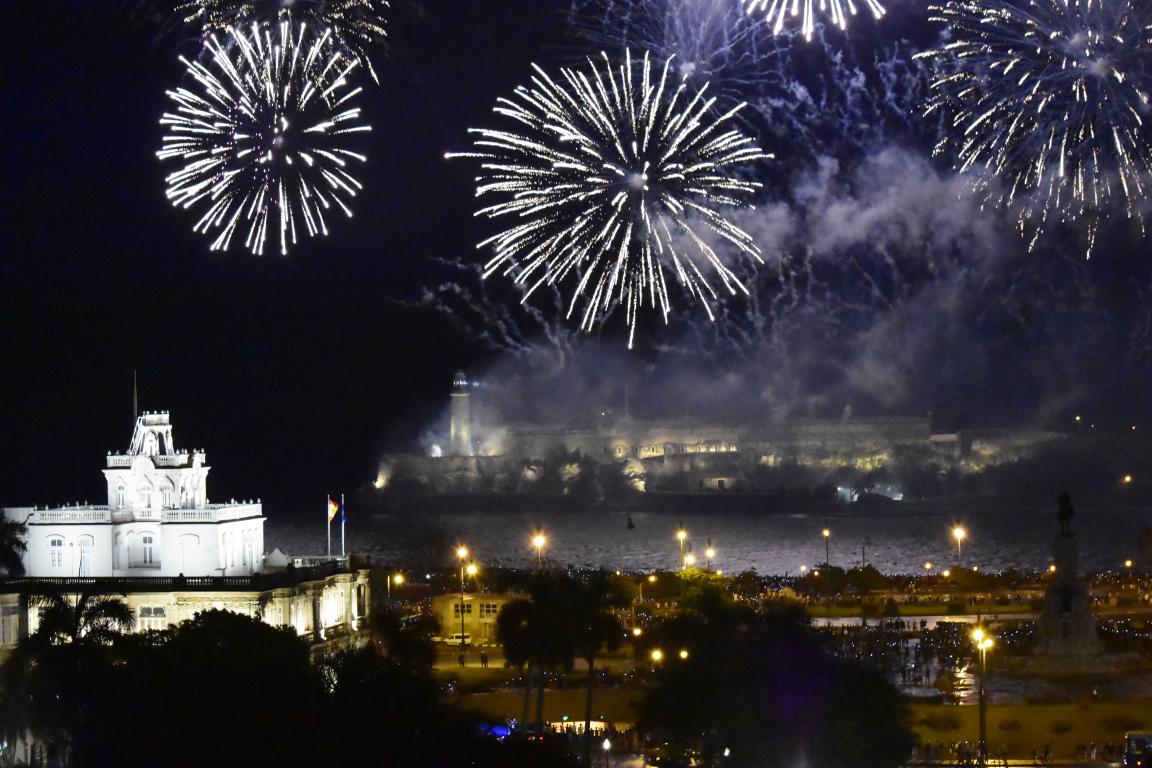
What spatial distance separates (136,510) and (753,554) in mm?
72845

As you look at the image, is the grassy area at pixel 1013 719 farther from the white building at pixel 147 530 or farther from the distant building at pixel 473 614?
the distant building at pixel 473 614

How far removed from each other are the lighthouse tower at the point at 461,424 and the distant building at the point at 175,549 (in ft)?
396

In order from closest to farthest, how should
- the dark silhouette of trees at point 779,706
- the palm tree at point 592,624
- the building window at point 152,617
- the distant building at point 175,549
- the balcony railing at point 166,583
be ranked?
the dark silhouette of trees at point 779,706 < the palm tree at point 592,624 < the building window at point 152,617 < the balcony railing at point 166,583 < the distant building at point 175,549

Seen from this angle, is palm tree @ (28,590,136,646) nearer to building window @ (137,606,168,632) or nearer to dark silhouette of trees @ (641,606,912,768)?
building window @ (137,606,168,632)

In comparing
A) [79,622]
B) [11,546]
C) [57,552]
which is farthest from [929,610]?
[79,622]

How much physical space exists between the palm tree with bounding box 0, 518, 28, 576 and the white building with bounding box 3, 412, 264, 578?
1.15 meters

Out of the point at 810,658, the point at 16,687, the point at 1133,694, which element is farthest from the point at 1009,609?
the point at 16,687

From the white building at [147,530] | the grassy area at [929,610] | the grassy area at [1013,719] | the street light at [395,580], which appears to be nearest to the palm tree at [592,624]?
the grassy area at [1013,719]

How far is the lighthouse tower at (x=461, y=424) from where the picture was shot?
172500 millimetres

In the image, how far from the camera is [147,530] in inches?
1901

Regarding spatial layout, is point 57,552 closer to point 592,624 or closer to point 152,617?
point 152,617

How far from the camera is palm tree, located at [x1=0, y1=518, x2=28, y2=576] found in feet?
Answer: 146

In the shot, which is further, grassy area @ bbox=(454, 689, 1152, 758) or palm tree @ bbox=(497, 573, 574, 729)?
palm tree @ bbox=(497, 573, 574, 729)

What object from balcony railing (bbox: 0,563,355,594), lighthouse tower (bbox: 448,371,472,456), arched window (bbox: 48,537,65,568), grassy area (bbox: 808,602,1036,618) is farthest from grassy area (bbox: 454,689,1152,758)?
lighthouse tower (bbox: 448,371,472,456)
